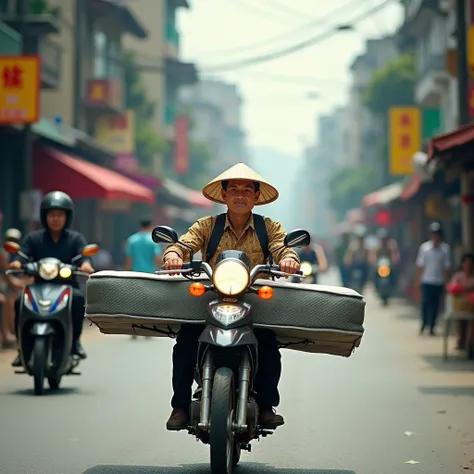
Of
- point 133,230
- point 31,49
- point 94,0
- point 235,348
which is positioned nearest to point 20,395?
point 235,348

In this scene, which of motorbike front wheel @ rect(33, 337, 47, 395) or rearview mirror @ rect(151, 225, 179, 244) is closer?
rearview mirror @ rect(151, 225, 179, 244)

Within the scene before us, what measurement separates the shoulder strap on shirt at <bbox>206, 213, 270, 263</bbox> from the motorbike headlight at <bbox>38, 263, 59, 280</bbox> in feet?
13.4

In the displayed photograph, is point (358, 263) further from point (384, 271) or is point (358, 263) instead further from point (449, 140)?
point (449, 140)

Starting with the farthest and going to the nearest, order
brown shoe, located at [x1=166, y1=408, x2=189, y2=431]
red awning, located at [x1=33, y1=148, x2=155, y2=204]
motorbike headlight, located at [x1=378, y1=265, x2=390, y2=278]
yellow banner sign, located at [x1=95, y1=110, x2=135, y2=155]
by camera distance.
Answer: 1. yellow banner sign, located at [x1=95, y1=110, x2=135, y2=155]
2. motorbike headlight, located at [x1=378, y1=265, x2=390, y2=278]
3. red awning, located at [x1=33, y1=148, x2=155, y2=204]
4. brown shoe, located at [x1=166, y1=408, x2=189, y2=431]

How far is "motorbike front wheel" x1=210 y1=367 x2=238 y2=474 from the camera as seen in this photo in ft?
21.1

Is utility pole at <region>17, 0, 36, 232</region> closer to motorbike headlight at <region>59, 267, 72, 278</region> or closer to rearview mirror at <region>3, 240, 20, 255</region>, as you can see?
motorbike headlight at <region>59, 267, 72, 278</region>

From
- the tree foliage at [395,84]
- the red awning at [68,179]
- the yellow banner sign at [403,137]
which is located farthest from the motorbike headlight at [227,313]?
the tree foliage at [395,84]

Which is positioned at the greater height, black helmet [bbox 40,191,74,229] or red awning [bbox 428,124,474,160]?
red awning [bbox 428,124,474,160]

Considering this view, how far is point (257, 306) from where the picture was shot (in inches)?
274

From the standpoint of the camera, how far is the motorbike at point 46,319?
11148 millimetres

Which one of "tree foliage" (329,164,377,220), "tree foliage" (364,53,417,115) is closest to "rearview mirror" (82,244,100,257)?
"tree foliage" (364,53,417,115)

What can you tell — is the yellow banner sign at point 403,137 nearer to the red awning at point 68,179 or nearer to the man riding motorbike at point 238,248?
the red awning at point 68,179

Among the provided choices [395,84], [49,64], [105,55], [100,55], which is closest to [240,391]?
[49,64]

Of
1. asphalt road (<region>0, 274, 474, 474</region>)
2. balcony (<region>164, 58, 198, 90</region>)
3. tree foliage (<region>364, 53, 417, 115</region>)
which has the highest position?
balcony (<region>164, 58, 198, 90</region>)
